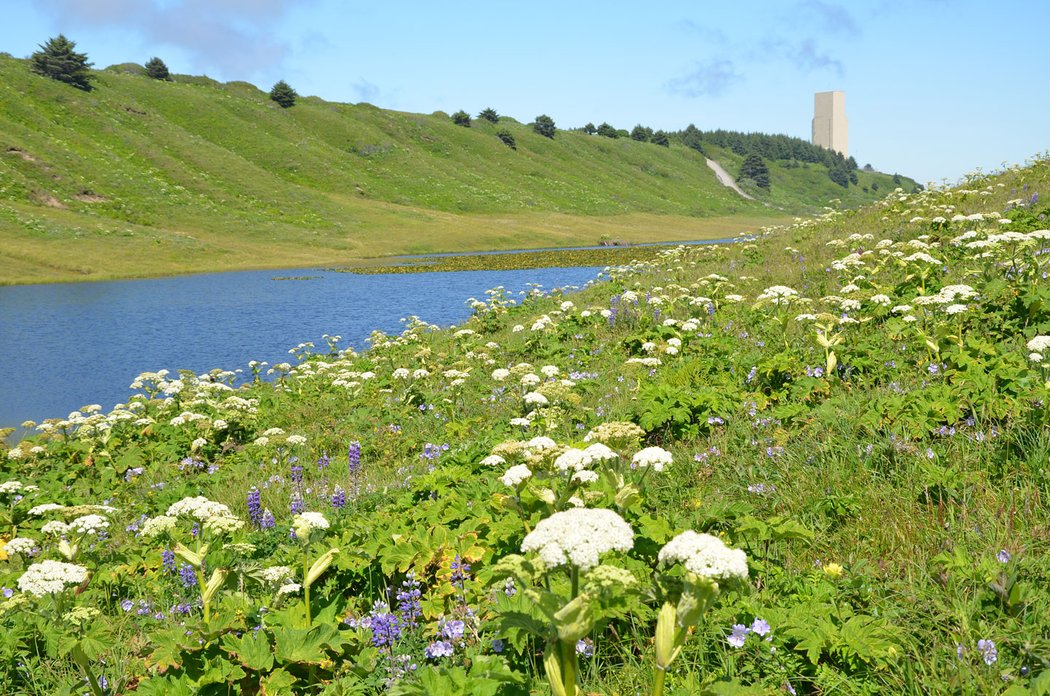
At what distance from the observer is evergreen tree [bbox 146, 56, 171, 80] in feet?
467

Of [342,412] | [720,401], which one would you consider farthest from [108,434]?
[720,401]

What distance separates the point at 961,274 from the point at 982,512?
8.08 m

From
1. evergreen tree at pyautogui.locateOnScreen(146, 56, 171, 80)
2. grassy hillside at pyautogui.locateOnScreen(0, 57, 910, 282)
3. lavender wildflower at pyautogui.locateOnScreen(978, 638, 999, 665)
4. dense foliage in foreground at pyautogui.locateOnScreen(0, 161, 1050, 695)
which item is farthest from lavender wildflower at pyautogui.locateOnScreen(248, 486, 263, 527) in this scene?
evergreen tree at pyautogui.locateOnScreen(146, 56, 171, 80)

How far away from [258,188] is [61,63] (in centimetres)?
5024

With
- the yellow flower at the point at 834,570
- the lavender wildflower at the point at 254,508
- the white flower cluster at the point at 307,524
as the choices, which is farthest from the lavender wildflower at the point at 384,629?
the lavender wildflower at the point at 254,508

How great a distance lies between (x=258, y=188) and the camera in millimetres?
93750

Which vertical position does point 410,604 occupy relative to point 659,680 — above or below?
below

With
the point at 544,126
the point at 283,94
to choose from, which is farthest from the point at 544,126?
the point at 283,94

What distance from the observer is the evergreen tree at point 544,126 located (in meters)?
193

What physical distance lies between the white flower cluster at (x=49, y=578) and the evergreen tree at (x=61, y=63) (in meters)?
138

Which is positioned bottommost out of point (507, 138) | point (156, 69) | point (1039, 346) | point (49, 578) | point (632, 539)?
point (49, 578)

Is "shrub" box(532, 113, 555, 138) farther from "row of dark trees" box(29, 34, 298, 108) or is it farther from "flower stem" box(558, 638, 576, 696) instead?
"flower stem" box(558, 638, 576, 696)

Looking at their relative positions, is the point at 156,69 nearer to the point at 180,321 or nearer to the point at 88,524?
the point at 180,321

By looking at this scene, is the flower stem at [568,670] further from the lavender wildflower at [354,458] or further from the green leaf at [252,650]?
the lavender wildflower at [354,458]
